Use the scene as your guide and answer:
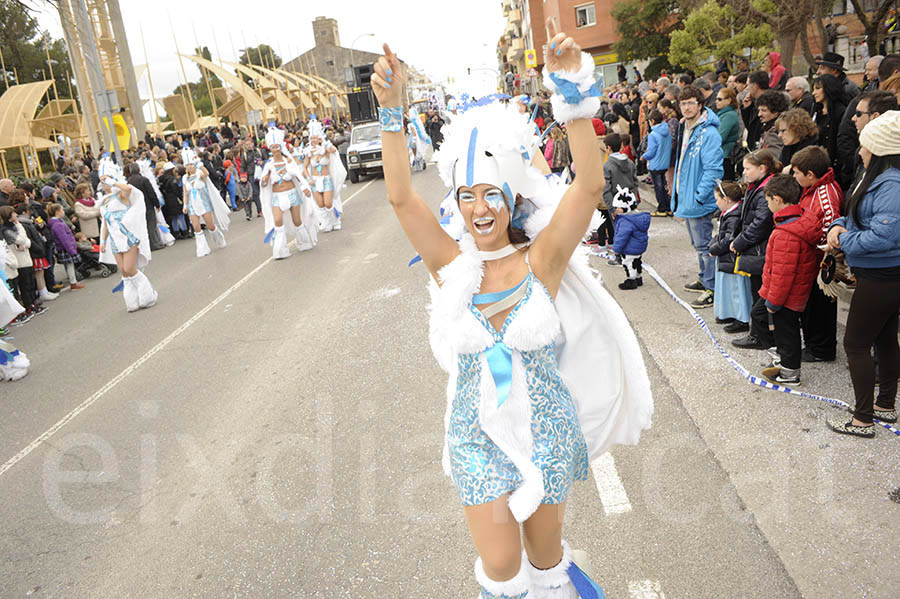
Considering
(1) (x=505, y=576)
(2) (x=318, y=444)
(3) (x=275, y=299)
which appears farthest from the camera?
(3) (x=275, y=299)

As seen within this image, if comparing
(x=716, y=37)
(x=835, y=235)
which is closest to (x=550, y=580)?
(x=835, y=235)

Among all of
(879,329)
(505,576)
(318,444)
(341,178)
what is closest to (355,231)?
(341,178)

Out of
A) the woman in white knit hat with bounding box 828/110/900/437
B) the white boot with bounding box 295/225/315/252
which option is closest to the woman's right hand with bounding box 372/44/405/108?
the woman in white knit hat with bounding box 828/110/900/437

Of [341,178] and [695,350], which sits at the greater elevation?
[341,178]

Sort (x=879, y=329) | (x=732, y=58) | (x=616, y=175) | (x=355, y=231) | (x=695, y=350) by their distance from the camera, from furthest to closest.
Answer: (x=732, y=58) < (x=355, y=231) < (x=616, y=175) < (x=695, y=350) < (x=879, y=329)

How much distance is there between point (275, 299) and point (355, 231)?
17.2 feet

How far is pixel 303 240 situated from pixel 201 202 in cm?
261

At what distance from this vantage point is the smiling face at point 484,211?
257cm

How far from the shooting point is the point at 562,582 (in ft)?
8.38

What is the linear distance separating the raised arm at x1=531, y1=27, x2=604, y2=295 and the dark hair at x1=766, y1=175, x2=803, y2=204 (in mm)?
2889

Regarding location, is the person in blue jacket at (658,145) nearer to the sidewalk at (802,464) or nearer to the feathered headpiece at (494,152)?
the sidewalk at (802,464)

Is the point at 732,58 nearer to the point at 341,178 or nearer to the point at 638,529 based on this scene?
the point at 341,178

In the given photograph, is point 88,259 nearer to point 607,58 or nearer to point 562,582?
point 562,582

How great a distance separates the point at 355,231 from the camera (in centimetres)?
1448
